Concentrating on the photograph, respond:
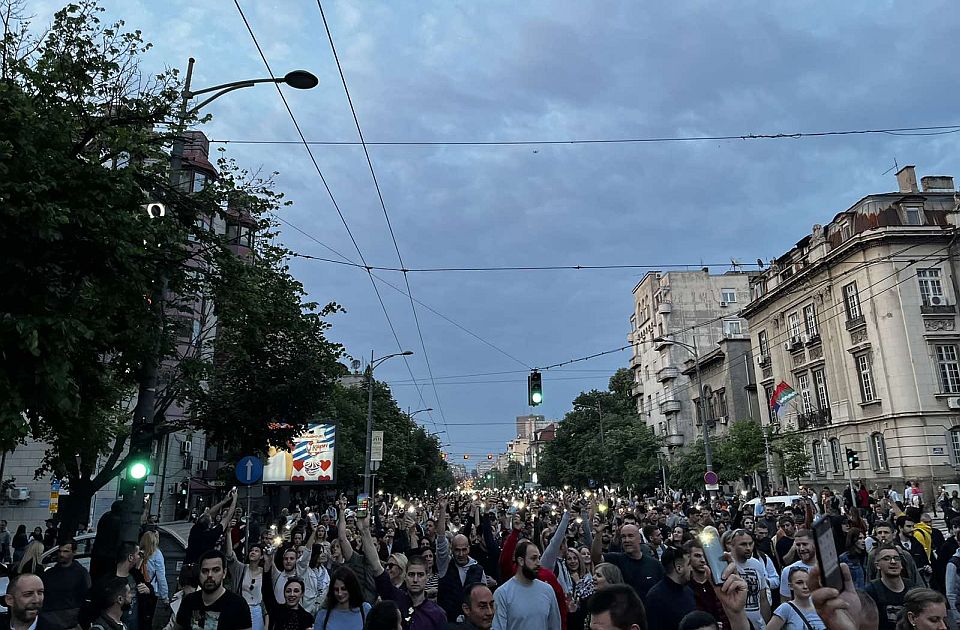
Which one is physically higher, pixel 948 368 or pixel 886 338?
pixel 886 338

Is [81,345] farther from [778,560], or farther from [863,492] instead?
[863,492]

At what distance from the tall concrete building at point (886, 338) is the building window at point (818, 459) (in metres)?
0.06

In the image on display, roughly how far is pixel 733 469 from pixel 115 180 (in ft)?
129

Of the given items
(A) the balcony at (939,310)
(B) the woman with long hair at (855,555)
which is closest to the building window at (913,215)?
(A) the balcony at (939,310)

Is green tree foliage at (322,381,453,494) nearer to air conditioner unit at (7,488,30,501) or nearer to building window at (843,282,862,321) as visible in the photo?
air conditioner unit at (7,488,30,501)

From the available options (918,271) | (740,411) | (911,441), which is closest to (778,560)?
(911,441)

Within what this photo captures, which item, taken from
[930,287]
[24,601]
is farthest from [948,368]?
[24,601]

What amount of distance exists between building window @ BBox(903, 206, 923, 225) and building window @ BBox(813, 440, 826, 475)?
12814 millimetres

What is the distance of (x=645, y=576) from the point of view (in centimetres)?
717

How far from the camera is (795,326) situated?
1612 inches

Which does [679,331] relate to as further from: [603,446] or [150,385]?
[150,385]

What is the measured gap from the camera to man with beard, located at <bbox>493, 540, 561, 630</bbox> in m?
5.50

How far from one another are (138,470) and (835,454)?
119 feet

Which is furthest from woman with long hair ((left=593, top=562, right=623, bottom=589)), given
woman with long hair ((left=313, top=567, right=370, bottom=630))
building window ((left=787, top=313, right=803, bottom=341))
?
building window ((left=787, top=313, right=803, bottom=341))
